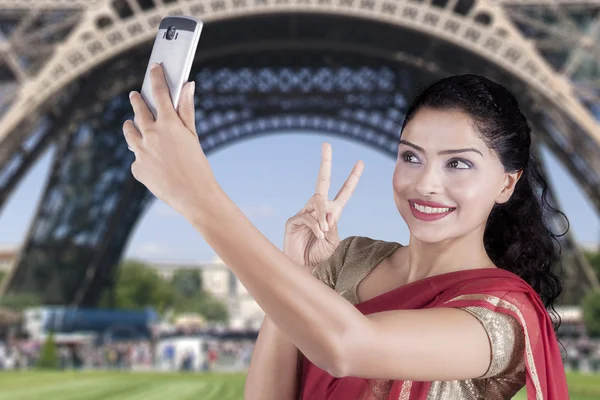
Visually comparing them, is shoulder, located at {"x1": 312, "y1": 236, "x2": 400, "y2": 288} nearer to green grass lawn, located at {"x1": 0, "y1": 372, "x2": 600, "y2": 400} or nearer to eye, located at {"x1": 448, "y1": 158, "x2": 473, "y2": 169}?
eye, located at {"x1": 448, "y1": 158, "x2": 473, "y2": 169}

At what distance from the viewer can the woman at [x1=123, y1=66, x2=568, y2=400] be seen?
1.38 m

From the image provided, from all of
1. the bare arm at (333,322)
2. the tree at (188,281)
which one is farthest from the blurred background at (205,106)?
the tree at (188,281)

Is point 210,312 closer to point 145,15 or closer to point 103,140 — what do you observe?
point 103,140

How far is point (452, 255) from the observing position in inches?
72.4

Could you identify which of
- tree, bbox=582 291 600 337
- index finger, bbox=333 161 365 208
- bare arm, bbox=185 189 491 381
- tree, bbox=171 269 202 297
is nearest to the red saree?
bare arm, bbox=185 189 491 381

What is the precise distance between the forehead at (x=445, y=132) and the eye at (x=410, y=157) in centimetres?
3

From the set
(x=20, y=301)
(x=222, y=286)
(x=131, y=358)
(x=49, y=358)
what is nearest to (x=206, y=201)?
(x=49, y=358)

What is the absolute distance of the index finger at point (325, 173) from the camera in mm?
1998

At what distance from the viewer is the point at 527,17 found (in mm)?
17938

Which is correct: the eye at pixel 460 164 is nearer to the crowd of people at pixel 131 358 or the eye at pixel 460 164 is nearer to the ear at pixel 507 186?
the ear at pixel 507 186

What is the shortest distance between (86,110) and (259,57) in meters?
6.21

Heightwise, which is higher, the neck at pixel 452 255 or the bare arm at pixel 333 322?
the neck at pixel 452 255

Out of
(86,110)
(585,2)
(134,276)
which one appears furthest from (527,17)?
(134,276)

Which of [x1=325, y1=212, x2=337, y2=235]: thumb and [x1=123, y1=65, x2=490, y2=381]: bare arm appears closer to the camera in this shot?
[x1=123, y1=65, x2=490, y2=381]: bare arm
